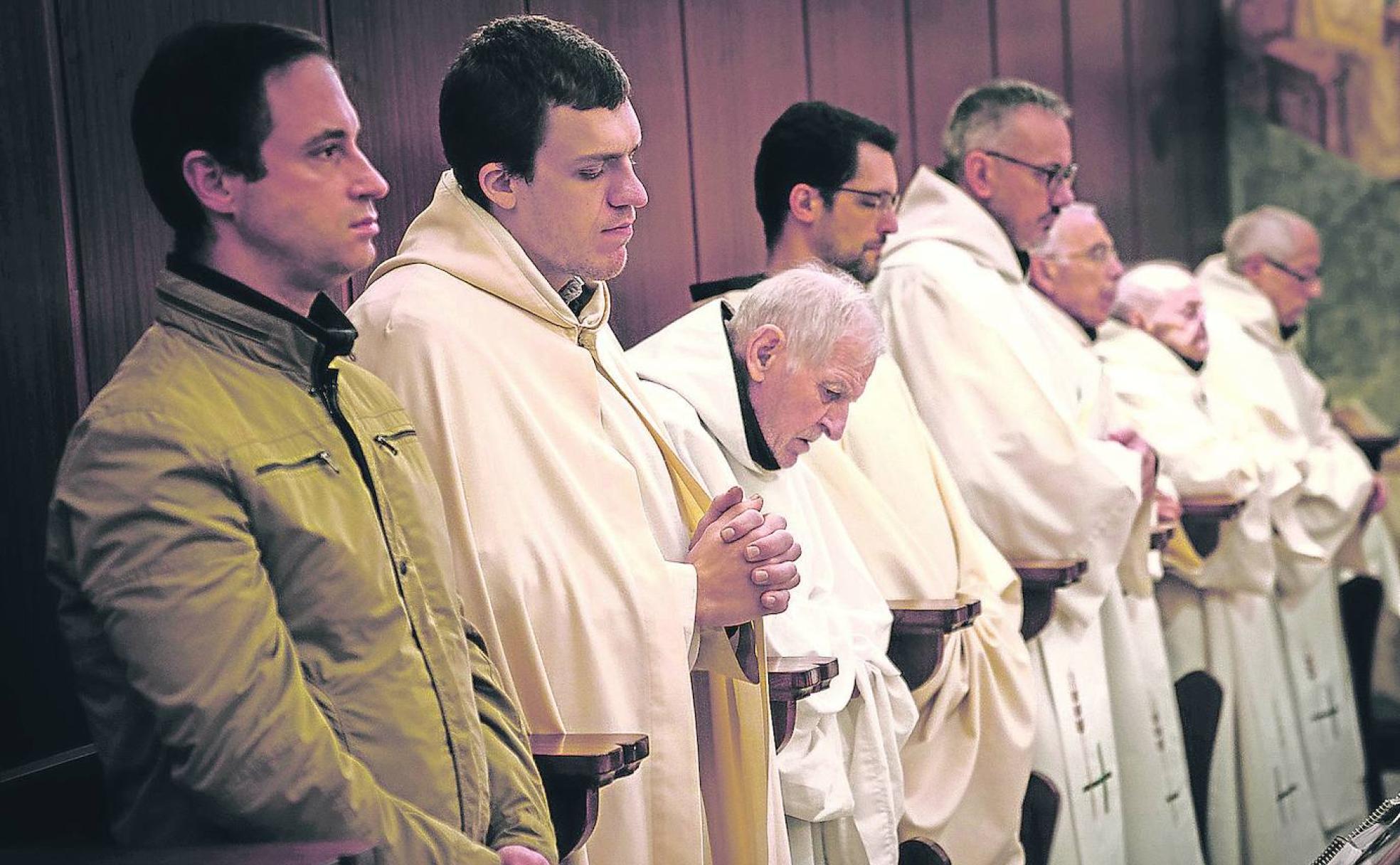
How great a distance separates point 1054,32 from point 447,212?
4.13 metres

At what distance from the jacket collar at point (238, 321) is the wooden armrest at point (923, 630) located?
66.9 inches

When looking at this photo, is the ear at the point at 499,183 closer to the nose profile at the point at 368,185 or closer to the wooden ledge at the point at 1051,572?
the nose profile at the point at 368,185

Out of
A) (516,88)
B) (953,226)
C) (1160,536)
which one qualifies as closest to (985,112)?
(953,226)

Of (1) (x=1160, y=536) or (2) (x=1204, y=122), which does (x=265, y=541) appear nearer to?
(1) (x=1160, y=536)

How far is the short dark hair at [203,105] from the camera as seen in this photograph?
1942 mm

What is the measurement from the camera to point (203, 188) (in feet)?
6.44

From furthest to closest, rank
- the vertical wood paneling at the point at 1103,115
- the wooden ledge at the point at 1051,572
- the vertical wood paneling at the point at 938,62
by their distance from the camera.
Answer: the vertical wood paneling at the point at 1103,115
the vertical wood paneling at the point at 938,62
the wooden ledge at the point at 1051,572

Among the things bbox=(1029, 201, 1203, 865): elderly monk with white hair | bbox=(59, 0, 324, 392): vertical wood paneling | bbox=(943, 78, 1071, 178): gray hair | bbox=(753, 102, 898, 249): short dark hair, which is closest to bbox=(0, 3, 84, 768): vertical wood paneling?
bbox=(59, 0, 324, 392): vertical wood paneling

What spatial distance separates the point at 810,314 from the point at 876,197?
0.72 meters

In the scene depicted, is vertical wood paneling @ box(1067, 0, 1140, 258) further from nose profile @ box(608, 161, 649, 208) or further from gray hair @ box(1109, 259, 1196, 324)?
nose profile @ box(608, 161, 649, 208)

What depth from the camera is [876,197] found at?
12.3 feet

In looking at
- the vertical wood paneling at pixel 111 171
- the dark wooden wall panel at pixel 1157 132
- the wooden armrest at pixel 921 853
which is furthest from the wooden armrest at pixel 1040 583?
→ the dark wooden wall panel at pixel 1157 132

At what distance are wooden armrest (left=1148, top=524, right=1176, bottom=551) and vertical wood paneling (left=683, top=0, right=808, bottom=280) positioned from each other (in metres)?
1.32

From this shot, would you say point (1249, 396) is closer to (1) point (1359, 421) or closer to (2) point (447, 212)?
(1) point (1359, 421)
